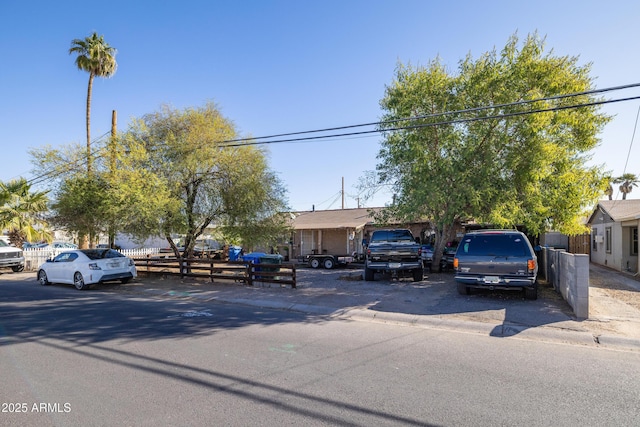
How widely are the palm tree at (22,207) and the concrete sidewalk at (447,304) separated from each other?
11117 millimetres

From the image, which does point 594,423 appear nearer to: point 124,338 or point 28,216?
point 124,338

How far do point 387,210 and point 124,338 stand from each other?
12.6 meters

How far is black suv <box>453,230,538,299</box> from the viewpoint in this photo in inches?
397

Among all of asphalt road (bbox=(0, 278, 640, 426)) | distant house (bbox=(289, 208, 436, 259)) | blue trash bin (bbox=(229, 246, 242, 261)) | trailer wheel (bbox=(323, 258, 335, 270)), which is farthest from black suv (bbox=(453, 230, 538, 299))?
blue trash bin (bbox=(229, 246, 242, 261))

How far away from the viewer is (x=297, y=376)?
16.5 feet

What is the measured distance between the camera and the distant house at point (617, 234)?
734 inches

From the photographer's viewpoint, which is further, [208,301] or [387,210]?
[387,210]

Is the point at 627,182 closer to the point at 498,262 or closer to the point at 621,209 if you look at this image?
the point at 621,209

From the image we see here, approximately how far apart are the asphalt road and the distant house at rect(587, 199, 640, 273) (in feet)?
49.4

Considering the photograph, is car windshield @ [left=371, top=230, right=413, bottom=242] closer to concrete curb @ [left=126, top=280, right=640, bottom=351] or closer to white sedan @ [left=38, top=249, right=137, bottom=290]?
concrete curb @ [left=126, top=280, right=640, bottom=351]

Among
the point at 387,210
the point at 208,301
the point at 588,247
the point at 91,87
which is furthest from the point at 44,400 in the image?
the point at 588,247

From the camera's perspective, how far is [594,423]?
3.78m

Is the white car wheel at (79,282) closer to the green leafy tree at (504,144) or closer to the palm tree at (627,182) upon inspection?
the green leafy tree at (504,144)

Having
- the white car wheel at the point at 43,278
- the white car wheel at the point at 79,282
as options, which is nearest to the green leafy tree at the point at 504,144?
the white car wheel at the point at 79,282
